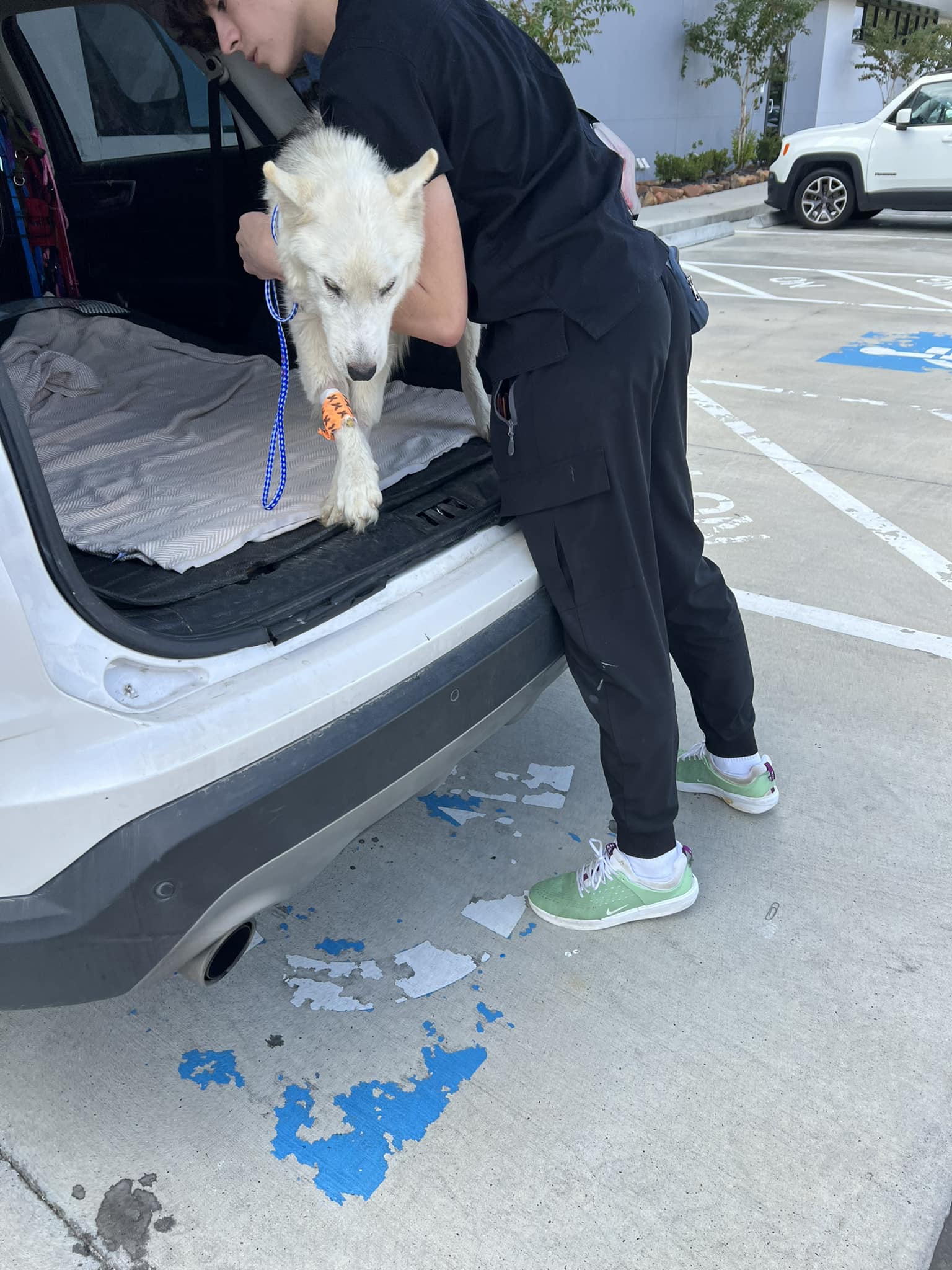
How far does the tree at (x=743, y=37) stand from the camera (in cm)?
1783

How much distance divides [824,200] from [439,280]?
562 inches

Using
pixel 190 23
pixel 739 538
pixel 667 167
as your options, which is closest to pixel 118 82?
pixel 190 23

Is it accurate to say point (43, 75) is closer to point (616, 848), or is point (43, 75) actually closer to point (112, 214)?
point (112, 214)

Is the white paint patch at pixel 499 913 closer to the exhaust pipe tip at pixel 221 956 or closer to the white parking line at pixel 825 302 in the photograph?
the exhaust pipe tip at pixel 221 956

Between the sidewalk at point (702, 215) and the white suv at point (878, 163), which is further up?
the white suv at point (878, 163)

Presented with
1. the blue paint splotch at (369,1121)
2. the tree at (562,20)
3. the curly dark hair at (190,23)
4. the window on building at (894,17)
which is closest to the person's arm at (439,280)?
the curly dark hair at (190,23)

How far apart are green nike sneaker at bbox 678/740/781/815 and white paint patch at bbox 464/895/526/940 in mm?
670

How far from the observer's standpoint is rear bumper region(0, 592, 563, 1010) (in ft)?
4.83

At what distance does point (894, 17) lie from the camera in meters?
27.5

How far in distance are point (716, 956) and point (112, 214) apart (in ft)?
12.2

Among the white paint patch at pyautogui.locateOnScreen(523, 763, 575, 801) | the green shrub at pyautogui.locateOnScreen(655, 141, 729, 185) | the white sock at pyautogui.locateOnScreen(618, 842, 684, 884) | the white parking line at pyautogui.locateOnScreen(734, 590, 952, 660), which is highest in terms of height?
the green shrub at pyautogui.locateOnScreen(655, 141, 729, 185)

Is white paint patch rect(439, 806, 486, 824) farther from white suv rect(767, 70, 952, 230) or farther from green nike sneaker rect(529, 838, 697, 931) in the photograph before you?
white suv rect(767, 70, 952, 230)

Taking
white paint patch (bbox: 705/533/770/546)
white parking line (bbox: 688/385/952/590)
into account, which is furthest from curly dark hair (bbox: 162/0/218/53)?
white parking line (bbox: 688/385/952/590)

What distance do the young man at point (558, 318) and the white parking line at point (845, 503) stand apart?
229cm
